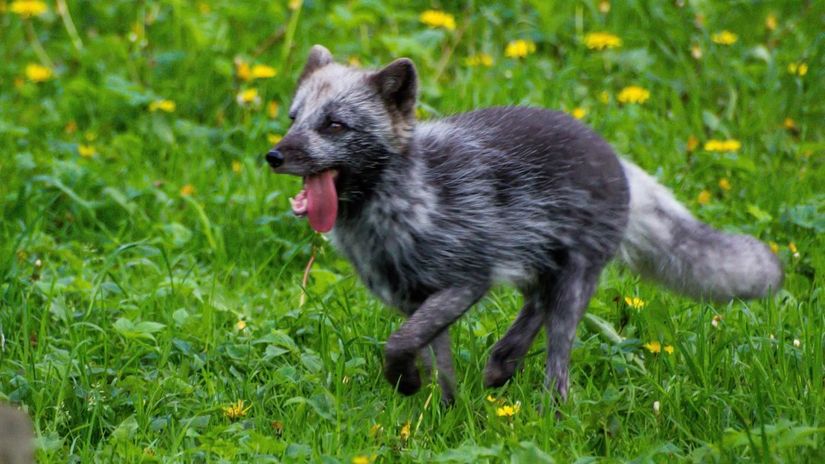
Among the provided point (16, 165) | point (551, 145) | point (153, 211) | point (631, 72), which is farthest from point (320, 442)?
point (631, 72)

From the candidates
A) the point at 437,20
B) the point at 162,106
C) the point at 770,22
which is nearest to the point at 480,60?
the point at 437,20

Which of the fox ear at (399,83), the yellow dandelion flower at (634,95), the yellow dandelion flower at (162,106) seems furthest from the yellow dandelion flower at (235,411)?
the yellow dandelion flower at (634,95)

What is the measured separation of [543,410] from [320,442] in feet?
2.89

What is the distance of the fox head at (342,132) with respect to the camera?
4.82m

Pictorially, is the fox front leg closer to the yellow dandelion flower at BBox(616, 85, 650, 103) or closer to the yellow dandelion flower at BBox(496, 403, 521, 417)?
the yellow dandelion flower at BBox(496, 403, 521, 417)

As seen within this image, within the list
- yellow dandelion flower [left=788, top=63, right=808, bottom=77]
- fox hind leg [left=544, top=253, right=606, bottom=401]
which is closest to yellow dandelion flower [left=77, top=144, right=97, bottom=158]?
fox hind leg [left=544, top=253, right=606, bottom=401]

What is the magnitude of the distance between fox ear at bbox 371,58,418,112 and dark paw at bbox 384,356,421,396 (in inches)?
41.7

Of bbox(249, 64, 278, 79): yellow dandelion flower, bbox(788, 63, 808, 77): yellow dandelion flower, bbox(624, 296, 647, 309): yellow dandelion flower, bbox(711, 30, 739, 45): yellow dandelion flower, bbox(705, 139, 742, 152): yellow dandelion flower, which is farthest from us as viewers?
bbox(711, 30, 739, 45): yellow dandelion flower

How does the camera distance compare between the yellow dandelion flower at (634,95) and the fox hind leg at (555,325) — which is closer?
the fox hind leg at (555,325)

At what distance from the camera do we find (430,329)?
4.76 metres

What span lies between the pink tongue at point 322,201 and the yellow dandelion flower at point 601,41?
3.70 metres

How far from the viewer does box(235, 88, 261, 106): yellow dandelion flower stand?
773 cm

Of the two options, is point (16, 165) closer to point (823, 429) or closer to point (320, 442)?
point (320, 442)

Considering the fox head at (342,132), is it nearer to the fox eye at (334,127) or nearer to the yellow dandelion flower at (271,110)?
the fox eye at (334,127)
